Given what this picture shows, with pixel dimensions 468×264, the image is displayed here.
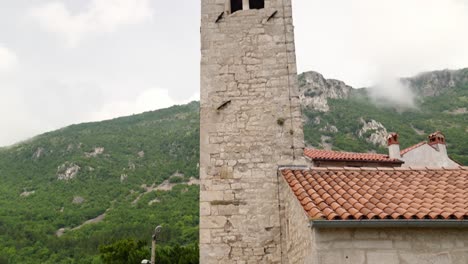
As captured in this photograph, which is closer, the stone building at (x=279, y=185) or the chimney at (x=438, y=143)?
the stone building at (x=279, y=185)

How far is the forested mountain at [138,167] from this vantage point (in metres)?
41.7

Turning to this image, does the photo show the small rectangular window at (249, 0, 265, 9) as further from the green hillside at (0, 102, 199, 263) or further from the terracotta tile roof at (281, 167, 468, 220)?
the green hillside at (0, 102, 199, 263)

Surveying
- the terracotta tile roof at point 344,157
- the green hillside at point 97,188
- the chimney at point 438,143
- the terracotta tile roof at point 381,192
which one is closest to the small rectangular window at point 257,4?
the terracotta tile roof at point 381,192

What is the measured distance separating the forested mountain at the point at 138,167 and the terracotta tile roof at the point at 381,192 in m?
17.5

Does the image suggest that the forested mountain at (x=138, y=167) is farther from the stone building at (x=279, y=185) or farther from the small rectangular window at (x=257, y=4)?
the small rectangular window at (x=257, y=4)

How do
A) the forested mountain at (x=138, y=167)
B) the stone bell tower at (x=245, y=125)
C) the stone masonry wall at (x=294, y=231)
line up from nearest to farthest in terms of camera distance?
the stone masonry wall at (x=294, y=231) → the stone bell tower at (x=245, y=125) → the forested mountain at (x=138, y=167)

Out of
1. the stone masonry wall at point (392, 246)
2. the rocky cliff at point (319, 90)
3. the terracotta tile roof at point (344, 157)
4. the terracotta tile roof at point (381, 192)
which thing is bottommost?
the stone masonry wall at point (392, 246)

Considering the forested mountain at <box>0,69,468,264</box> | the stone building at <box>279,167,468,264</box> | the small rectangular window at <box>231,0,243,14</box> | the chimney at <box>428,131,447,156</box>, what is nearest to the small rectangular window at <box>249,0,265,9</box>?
the small rectangular window at <box>231,0,243,14</box>

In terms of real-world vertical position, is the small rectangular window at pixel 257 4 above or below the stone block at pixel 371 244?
above

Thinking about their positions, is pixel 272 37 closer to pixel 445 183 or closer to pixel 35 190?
pixel 445 183

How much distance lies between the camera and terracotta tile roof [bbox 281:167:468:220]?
6602 millimetres

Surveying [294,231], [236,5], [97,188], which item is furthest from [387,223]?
[97,188]

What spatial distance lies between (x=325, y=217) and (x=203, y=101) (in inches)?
171

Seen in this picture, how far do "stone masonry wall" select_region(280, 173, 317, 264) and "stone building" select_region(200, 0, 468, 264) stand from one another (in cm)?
2
